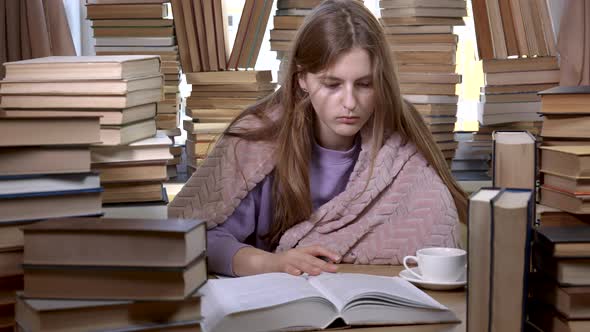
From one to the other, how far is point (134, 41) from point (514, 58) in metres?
1.66

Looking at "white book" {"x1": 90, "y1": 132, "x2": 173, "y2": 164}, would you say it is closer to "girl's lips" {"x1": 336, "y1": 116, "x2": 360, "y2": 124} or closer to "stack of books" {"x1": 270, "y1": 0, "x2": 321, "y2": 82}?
"girl's lips" {"x1": 336, "y1": 116, "x2": 360, "y2": 124}

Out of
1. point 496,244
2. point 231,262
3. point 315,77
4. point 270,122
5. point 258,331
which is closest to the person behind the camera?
point 496,244

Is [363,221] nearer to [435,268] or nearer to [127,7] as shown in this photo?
[435,268]

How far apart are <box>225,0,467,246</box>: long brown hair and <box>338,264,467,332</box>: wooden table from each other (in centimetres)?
43

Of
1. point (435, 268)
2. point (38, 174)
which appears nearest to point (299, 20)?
point (435, 268)

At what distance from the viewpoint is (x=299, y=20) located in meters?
3.99

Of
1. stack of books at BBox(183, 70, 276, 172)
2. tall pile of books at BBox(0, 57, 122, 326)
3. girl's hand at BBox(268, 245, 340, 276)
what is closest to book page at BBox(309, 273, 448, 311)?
girl's hand at BBox(268, 245, 340, 276)

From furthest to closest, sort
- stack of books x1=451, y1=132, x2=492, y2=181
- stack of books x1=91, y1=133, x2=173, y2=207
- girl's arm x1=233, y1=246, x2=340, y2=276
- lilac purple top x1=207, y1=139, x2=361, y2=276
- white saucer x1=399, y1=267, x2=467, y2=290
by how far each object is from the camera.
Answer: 1. stack of books x1=451, y1=132, x2=492, y2=181
2. lilac purple top x1=207, y1=139, x2=361, y2=276
3. stack of books x1=91, y1=133, x2=173, y2=207
4. girl's arm x1=233, y1=246, x2=340, y2=276
5. white saucer x1=399, y1=267, x2=467, y2=290

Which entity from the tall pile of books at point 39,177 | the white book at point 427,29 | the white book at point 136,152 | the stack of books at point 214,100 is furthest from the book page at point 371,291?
the white book at point 427,29

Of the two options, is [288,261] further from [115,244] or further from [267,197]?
[115,244]

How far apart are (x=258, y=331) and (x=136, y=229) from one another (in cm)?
30

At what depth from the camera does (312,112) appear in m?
2.46

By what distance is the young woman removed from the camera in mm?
2238

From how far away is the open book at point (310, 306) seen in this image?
1367 mm
